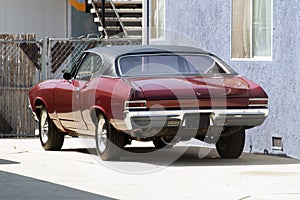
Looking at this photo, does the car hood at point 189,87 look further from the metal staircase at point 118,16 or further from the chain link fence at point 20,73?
the metal staircase at point 118,16

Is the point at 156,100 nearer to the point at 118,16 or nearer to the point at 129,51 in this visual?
the point at 129,51

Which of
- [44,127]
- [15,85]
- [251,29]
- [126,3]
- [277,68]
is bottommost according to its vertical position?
[44,127]

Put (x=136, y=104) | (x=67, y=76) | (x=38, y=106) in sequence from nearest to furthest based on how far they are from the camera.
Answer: (x=136, y=104)
(x=67, y=76)
(x=38, y=106)

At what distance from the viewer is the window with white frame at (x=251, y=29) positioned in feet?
51.6

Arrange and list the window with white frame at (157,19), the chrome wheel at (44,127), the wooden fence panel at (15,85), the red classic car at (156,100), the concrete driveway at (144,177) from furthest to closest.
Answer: the wooden fence panel at (15,85) → the window with white frame at (157,19) → the chrome wheel at (44,127) → the red classic car at (156,100) → the concrete driveway at (144,177)

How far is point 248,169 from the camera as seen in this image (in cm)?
1353

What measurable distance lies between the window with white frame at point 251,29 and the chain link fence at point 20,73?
388 centimetres

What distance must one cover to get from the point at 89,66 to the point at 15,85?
4.01 metres

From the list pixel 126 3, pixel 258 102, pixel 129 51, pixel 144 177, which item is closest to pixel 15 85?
pixel 129 51

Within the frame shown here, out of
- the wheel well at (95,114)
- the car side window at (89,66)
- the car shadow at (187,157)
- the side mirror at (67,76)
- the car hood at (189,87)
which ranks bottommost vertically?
the car shadow at (187,157)

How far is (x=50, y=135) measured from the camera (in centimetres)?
1645

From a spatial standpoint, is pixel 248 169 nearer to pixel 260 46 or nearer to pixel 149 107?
pixel 149 107

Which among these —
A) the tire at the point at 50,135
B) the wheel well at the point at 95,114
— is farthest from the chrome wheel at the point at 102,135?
the tire at the point at 50,135

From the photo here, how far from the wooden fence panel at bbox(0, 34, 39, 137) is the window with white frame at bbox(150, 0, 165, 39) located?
2.48 metres
